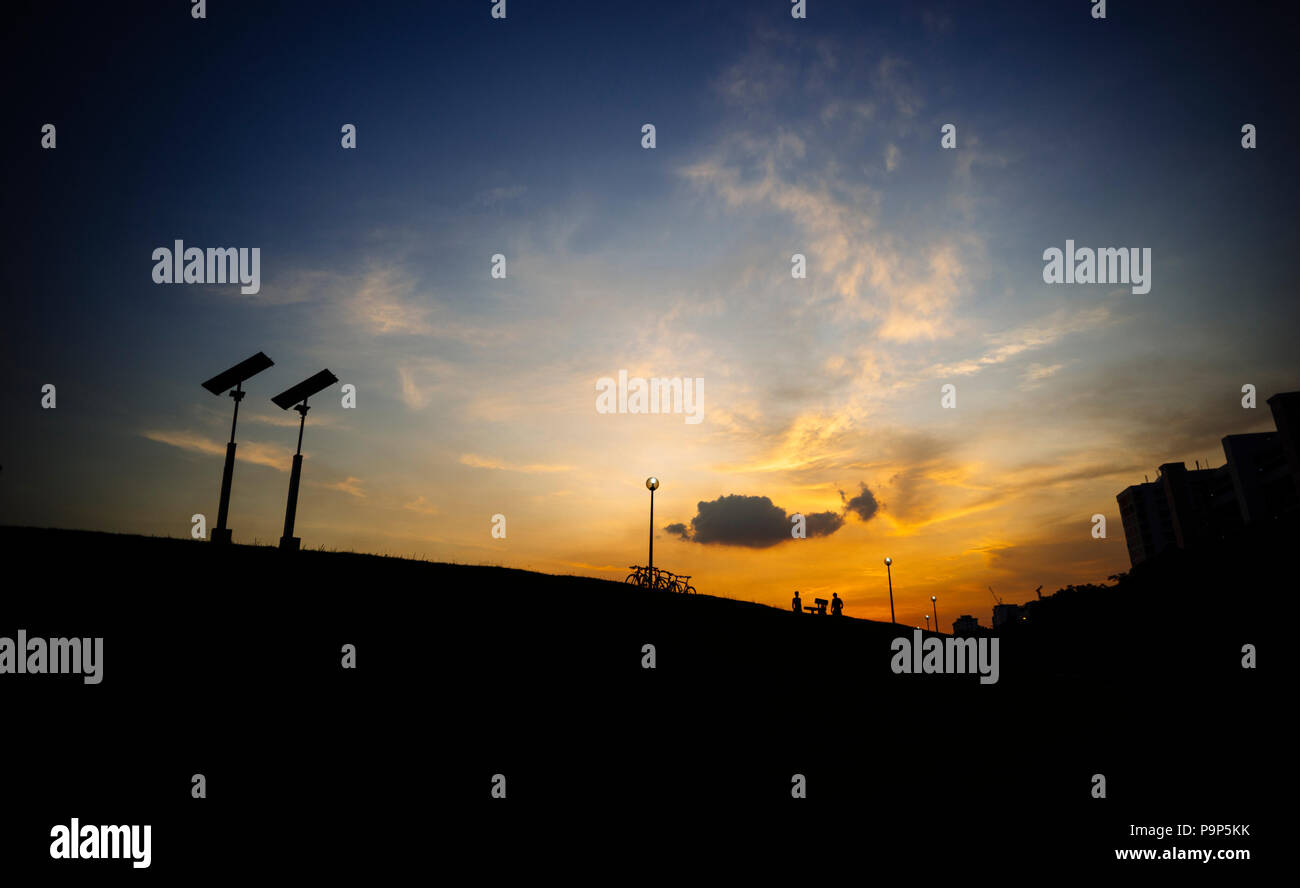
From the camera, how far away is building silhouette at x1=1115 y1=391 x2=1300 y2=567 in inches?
2635

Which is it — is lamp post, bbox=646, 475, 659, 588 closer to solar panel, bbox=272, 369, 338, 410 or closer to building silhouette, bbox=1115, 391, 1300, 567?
solar panel, bbox=272, 369, 338, 410

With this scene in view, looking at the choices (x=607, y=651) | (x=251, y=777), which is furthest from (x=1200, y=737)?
(x=251, y=777)

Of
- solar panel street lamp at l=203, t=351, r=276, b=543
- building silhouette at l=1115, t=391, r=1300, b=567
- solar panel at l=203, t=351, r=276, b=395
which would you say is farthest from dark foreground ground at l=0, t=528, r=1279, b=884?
building silhouette at l=1115, t=391, r=1300, b=567

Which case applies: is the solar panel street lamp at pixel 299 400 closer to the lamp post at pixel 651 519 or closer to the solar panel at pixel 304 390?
the solar panel at pixel 304 390

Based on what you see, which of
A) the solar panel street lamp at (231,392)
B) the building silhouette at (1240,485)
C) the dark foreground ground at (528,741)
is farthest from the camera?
the building silhouette at (1240,485)

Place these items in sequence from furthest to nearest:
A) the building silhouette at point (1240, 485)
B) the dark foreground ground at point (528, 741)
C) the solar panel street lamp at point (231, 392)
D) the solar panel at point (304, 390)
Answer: the building silhouette at point (1240, 485)
the solar panel at point (304, 390)
the solar panel street lamp at point (231, 392)
the dark foreground ground at point (528, 741)

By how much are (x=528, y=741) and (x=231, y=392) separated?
13.0 metres

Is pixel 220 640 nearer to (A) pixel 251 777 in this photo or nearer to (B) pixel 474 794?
(A) pixel 251 777

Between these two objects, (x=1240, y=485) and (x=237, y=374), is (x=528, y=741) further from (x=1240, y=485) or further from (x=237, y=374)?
(x=1240, y=485)

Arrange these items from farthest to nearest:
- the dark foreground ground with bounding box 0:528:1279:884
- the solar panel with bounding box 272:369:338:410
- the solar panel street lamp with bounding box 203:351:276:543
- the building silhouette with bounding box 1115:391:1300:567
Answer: the building silhouette with bounding box 1115:391:1300:567
the solar panel with bounding box 272:369:338:410
the solar panel street lamp with bounding box 203:351:276:543
the dark foreground ground with bounding box 0:528:1279:884

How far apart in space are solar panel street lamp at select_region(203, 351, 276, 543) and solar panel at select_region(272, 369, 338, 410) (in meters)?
1.41

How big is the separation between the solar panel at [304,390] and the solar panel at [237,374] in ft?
4.63

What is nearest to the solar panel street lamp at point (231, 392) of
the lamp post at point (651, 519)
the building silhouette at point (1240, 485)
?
the lamp post at point (651, 519)

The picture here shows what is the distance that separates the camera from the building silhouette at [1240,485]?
66938mm
